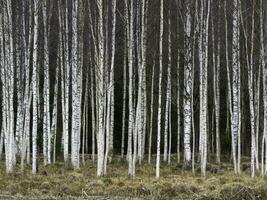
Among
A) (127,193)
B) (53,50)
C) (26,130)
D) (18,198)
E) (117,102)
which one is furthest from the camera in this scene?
(117,102)

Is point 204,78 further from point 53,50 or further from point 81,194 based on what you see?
point 53,50

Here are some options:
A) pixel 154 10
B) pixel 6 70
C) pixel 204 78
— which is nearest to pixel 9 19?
pixel 6 70

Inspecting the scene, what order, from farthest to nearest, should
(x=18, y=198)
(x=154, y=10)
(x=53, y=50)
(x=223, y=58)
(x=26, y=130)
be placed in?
(x=223, y=58) → (x=53, y=50) → (x=154, y=10) → (x=26, y=130) → (x=18, y=198)

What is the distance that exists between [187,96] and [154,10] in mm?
6226

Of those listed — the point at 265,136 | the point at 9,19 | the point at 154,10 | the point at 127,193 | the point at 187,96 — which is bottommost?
the point at 127,193

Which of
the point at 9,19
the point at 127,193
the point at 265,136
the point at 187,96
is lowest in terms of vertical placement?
the point at 127,193

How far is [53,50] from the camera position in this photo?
89.3 feet

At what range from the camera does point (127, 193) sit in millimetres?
12359

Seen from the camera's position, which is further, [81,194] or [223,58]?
[223,58]

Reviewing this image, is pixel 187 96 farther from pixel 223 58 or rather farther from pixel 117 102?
pixel 117 102

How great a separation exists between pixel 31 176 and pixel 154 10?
1184 cm

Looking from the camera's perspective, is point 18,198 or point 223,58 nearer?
point 18,198

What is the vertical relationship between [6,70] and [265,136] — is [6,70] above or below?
above

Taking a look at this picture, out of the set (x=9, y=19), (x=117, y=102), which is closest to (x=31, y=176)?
(x=9, y=19)
